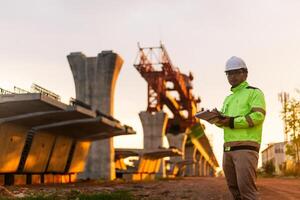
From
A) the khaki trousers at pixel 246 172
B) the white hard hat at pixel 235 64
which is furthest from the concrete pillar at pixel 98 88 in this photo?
the khaki trousers at pixel 246 172

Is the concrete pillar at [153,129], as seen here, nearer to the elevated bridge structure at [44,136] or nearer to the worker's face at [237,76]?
the elevated bridge structure at [44,136]

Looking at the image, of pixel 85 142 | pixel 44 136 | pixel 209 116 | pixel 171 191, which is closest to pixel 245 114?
pixel 209 116

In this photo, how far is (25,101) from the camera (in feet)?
78.2

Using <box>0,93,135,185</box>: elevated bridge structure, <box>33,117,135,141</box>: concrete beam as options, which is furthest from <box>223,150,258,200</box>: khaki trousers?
<box>33,117,135,141</box>: concrete beam

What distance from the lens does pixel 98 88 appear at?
42312 millimetres

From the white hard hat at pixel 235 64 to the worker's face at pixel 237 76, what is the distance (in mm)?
35

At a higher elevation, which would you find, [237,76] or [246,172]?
[237,76]

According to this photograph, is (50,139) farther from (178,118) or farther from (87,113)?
(178,118)

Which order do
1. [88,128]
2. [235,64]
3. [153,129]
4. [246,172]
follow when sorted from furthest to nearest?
[153,129], [88,128], [235,64], [246,172]

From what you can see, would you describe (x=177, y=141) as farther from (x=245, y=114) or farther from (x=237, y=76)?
(x=245, y=114)

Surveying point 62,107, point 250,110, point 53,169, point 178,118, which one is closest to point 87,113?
point 62,107

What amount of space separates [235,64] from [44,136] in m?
28.6

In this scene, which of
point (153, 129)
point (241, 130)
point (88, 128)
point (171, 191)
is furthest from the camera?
point (153, 129)

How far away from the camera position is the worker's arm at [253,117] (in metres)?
4.64
